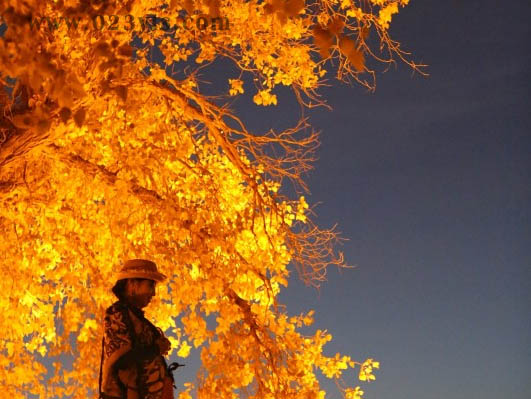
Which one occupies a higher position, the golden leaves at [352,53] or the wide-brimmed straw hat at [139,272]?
the golden leaves at [352,53]

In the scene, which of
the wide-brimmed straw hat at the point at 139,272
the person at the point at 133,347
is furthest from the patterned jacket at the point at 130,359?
the wide-brimmed straw hat at the point at 139,272

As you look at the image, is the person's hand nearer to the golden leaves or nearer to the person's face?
the person's face

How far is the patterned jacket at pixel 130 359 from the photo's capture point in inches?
150

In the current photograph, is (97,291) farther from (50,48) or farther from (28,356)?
(50,48)

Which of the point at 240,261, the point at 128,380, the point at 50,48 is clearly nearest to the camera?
the point at 128,380

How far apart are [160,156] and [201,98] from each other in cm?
63

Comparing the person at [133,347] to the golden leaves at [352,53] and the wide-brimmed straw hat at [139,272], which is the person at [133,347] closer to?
the wide-brimmed straw hat at [139,272]

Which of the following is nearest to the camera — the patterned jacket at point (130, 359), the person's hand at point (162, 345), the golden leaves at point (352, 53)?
the golden leaves at point (352, 53)

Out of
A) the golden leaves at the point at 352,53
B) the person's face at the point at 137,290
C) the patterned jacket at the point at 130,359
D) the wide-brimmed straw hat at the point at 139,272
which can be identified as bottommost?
the patterned jacket at the point at 130,359

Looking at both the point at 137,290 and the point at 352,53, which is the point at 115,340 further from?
the point at 352,53

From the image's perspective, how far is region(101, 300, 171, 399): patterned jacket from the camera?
3.81 metres

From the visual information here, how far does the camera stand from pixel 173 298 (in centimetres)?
662

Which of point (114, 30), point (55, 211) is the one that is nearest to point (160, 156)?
point (55, 211)

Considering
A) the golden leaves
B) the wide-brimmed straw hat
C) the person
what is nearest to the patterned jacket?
the person
